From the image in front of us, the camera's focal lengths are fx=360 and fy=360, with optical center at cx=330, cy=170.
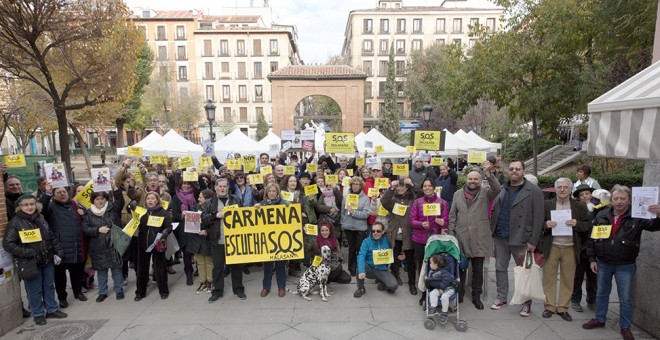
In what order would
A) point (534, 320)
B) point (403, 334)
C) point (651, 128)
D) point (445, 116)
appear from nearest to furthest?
point (651, 128) < point (403, 334) < point (534, 320) < point (445, 116)

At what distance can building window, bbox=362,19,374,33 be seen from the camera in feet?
181

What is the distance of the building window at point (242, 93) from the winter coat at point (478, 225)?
176ft

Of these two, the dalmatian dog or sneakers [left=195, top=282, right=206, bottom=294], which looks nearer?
the dalmatian dog

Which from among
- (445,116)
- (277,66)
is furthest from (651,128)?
(277,66)

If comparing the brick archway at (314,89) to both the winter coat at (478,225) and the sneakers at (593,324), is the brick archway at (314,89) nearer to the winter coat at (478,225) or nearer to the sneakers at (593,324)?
the winter coat at (478,225)

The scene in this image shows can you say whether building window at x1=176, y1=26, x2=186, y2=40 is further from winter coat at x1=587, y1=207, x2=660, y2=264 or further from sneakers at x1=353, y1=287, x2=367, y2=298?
winter coat at x1=587, y1=207, x2=660, y2=264

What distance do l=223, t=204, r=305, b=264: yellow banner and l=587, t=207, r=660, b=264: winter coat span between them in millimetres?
4082

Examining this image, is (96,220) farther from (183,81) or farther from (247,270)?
(183,81)

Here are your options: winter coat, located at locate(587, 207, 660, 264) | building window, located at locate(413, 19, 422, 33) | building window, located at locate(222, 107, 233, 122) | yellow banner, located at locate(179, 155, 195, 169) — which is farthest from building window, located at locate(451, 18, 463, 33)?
winter coat, located at locate(587, 207, 660, 264)

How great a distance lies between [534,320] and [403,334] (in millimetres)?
1906

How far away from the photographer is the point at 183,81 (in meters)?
55.2

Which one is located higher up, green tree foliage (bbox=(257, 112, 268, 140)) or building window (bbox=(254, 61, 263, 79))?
building window (bbox=(254, 61, 263, 79))

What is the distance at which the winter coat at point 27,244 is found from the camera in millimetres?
4721

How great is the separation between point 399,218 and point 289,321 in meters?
2.39
